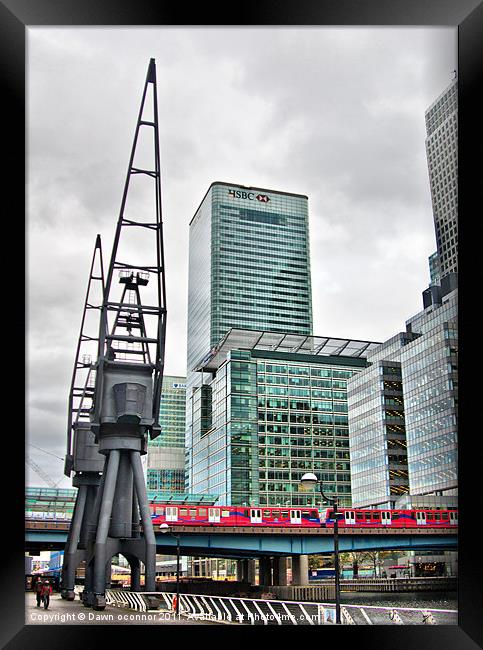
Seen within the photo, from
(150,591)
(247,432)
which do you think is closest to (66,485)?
(150,591)

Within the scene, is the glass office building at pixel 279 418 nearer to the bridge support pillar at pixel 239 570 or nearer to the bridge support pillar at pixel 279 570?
the bridge support pillar at pixel 239 570

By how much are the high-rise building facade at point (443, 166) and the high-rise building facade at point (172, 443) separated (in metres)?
61.6

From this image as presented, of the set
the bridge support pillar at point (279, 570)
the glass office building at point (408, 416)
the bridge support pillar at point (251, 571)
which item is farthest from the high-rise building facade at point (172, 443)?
the bridge support pillar at point (279, 570)

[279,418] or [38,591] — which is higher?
[279,418]

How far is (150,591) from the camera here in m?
18.9

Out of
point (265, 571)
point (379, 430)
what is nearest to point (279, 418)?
point (379, 430)

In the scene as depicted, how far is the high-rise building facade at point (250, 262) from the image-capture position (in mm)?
34438

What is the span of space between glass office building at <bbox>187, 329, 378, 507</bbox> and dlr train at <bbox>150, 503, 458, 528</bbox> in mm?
21717

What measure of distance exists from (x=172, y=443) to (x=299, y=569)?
63.3 metres

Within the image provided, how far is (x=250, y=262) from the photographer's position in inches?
1713

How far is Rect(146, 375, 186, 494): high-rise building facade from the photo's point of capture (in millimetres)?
86375

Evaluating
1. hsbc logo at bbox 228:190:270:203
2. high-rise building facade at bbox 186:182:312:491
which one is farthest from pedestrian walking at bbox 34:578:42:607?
hsbc logo at bbox 228:190:270:203

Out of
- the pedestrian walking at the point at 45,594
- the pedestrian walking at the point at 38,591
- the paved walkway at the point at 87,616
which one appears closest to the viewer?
the paved walkway at the point at 87,616

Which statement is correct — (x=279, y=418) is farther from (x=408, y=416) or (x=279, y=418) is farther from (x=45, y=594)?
(x=45, y=594)
